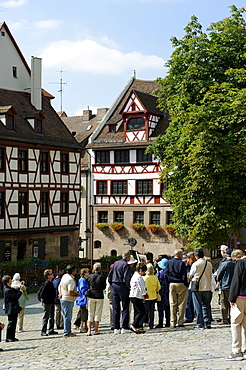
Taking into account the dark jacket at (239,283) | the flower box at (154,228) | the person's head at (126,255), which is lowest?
the dark jacket at (239,283)

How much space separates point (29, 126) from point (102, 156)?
1223 centimetres

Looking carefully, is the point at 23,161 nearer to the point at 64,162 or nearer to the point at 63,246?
the point at 64,162

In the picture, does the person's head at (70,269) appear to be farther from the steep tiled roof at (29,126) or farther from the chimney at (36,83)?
the chimney at (36,83)

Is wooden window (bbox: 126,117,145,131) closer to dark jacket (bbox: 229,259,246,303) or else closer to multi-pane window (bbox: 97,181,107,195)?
multi-pane window (bbox: 97,181,107,195)

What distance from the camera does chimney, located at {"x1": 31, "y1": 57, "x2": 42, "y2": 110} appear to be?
4044 cm

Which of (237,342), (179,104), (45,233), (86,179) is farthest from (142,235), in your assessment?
(237,342)

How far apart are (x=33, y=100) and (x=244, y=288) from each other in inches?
1282

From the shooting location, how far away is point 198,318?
44.6 feet

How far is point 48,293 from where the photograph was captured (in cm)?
1524

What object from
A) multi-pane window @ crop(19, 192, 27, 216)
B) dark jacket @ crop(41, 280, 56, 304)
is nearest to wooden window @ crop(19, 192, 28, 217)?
multi-pane window @ crop(19, 192, 27, 216)

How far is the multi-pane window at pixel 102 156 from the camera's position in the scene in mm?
49206

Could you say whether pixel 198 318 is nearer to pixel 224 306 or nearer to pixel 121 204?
pixel 224 306

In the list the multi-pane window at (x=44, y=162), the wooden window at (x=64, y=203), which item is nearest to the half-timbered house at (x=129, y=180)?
the wooden window at (x=64, y=203)

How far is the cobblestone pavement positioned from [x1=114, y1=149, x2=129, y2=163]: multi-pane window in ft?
109
